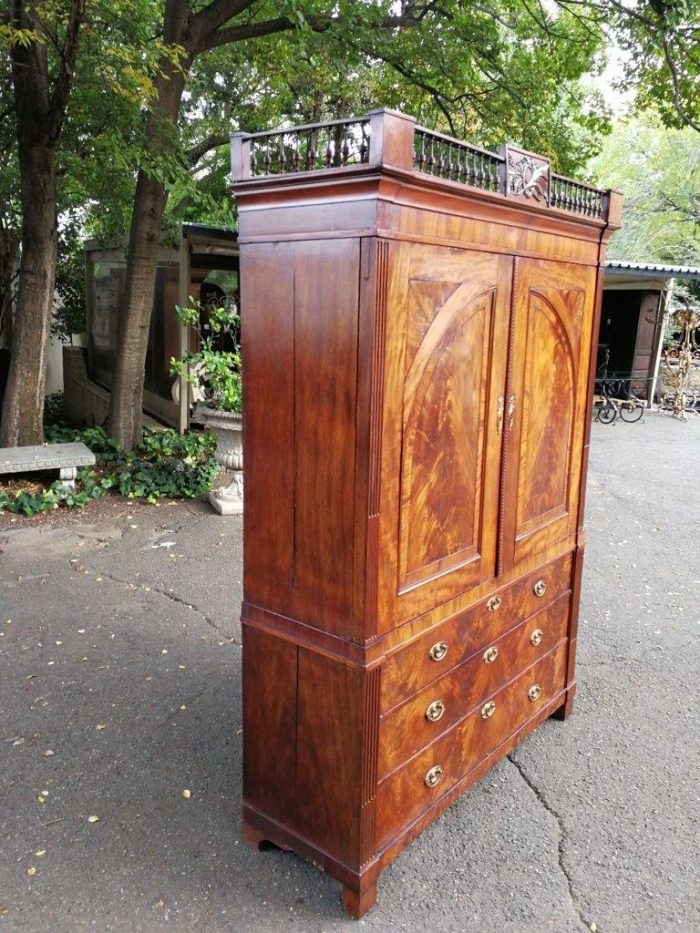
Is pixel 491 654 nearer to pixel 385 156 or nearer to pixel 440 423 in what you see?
pixel 440 423

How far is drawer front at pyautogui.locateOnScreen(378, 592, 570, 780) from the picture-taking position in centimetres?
222

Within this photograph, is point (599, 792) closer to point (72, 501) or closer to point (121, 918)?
point (121, 918)

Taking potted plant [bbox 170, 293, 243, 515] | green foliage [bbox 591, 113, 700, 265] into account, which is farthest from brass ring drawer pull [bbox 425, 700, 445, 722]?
green foliage [bbox 591, 113, 700, 265]

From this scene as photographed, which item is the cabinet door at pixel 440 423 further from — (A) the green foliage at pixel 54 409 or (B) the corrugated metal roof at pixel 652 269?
(B) the corrugated metal roof at pixel 652 269

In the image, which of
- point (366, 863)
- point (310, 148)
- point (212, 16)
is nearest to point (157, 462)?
point (212, 16)

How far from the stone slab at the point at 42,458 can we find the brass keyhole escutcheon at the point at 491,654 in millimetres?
4764

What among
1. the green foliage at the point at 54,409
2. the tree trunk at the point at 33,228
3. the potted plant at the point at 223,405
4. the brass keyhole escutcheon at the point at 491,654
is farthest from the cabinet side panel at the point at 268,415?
the green foliage at the point at 54,409

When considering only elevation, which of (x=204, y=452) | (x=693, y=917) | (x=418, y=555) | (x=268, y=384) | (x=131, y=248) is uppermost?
(x=131, y=248)

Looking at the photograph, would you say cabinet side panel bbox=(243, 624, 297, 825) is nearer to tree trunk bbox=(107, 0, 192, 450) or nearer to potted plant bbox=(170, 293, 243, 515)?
potted plant bbox=(170, 293, 243, 515)

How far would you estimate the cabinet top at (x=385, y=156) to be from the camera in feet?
5.73

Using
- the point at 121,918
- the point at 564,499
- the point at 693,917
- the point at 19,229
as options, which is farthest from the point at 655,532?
the point at 19,229

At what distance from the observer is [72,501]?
6.27 metres

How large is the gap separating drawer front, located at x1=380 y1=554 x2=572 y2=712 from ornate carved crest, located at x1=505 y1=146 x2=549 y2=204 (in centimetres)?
140

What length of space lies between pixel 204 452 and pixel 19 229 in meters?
4.77
